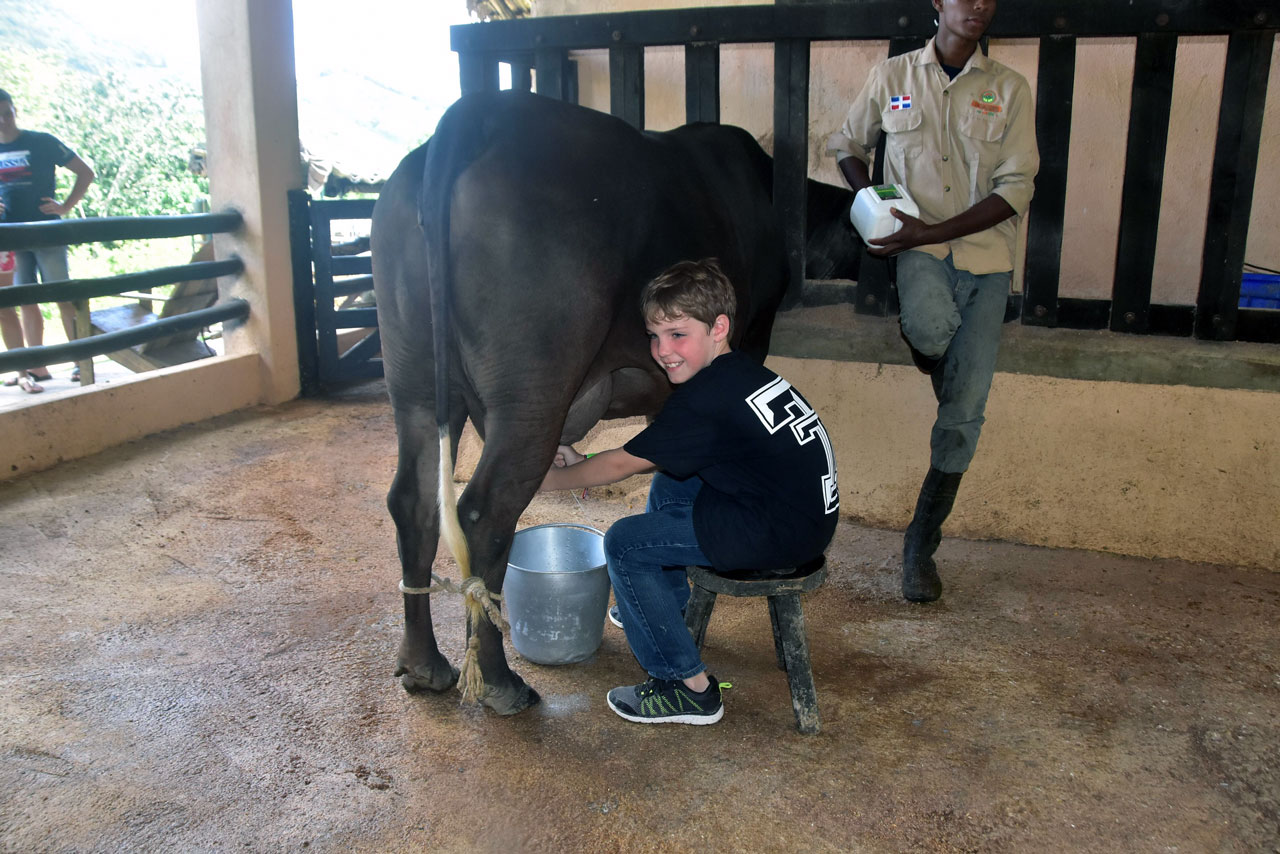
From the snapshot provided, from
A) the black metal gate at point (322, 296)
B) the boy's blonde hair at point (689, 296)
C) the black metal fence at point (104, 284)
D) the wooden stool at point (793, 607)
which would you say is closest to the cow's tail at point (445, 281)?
the boy's blonde hair at point (689, 296)

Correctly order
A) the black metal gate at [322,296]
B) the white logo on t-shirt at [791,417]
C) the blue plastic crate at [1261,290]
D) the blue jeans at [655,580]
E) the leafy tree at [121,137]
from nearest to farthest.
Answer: the white logo on t-shirt at [791,417] → the blue jeans at [655,580] → the blue plastic crate at [1261,290] → the black metal gate at [322,296] → the leafy tree at [121,137]

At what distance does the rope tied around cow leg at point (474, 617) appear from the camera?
8.60ft

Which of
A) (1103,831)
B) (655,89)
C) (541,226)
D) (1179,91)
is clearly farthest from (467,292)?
(1179,91)

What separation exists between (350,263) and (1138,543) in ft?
18.1

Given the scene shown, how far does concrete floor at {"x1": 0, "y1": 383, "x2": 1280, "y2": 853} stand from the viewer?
235cm

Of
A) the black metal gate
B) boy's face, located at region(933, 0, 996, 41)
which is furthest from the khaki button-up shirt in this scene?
the black metal gate

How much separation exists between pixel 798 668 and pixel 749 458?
2.24 feet

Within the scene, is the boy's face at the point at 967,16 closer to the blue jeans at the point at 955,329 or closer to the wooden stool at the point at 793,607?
the blue jeans at the point at 955,329

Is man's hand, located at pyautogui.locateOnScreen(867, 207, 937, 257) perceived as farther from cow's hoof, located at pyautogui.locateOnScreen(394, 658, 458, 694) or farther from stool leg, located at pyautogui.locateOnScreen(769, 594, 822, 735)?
cow's hoof, located at pyautogui.locateOnScreen(394, 658, 458, 694)

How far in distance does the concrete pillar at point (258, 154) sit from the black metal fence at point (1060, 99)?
2526 mm

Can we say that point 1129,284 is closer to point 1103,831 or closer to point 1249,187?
point 1249,187

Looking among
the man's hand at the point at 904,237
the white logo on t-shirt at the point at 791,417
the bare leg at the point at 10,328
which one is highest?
the man's hand at the point at 904,237

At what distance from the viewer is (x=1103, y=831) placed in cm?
235

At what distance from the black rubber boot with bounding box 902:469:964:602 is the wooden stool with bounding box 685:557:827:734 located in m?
1.01
